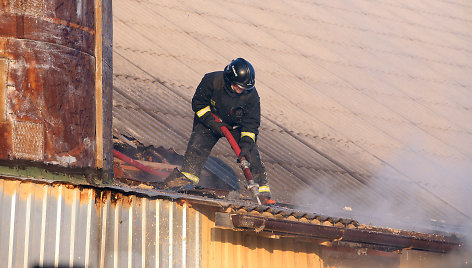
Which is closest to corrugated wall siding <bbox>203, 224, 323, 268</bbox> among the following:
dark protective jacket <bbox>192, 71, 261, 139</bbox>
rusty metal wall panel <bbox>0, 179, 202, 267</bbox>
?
rusty metal wall panel <bbox>0, 179, 202, 267</bbox>

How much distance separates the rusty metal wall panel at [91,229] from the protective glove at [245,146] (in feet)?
4.49

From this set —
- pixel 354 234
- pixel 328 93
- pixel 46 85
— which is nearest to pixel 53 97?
pixel 46 85

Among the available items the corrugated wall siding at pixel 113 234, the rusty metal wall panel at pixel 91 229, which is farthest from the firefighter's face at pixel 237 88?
the rusty metal wall panel at pixel 91 229

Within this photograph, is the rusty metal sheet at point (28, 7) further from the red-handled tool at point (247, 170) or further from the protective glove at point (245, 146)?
the protective glove at point (245, 146)

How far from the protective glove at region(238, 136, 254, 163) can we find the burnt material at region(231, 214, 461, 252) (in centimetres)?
131

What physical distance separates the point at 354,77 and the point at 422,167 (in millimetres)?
3022

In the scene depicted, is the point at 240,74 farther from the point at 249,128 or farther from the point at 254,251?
the point at 254,251

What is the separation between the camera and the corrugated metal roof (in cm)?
1023

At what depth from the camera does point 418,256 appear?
9.81 metres

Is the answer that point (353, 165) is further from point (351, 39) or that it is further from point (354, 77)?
point (351, 39)

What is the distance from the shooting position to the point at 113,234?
675 centimetres

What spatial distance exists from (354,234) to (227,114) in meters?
1.99

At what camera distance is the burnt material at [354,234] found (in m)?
7.16

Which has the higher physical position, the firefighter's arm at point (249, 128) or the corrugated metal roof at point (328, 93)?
the corrugated metal roof at point (328, 93)
